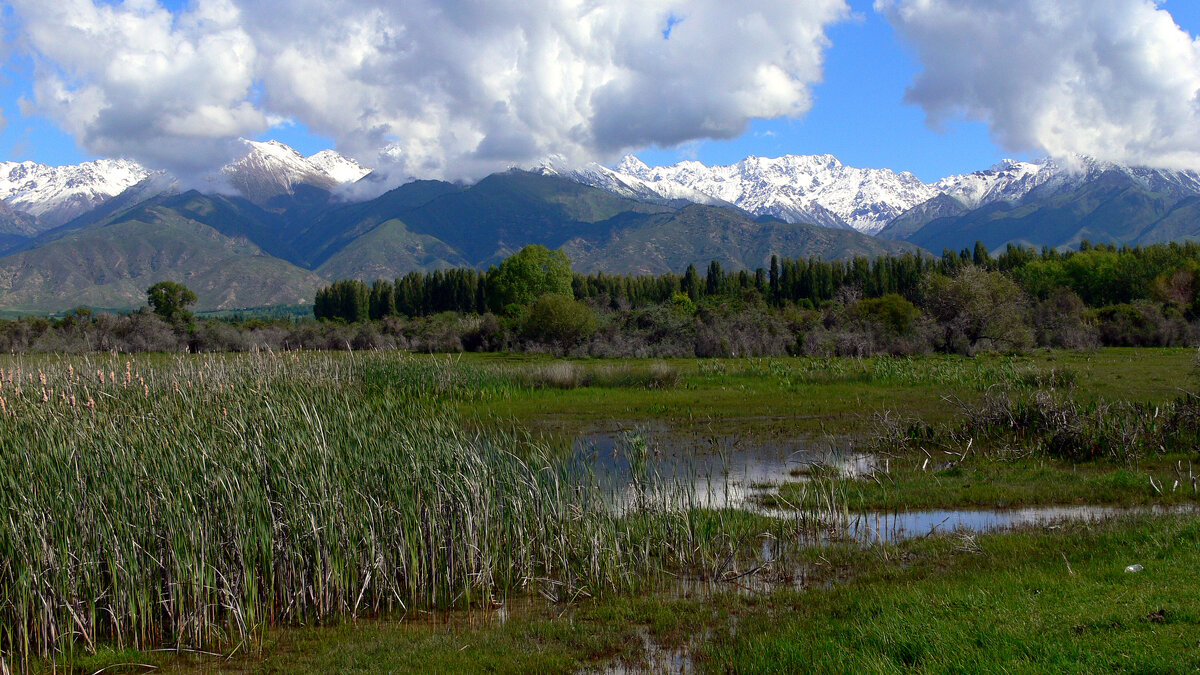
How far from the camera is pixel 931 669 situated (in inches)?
225

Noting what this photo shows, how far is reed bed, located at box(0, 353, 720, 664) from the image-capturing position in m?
7.43

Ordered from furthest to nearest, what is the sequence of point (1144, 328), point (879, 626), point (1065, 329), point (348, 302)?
point (348, 302) → point (1144, 328) → point (1065, 329) → point (879, 626)

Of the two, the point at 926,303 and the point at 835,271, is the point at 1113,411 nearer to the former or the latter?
the point at 926,303

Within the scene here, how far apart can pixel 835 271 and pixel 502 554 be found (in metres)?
98.1

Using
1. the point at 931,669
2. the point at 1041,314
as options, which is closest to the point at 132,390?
the point at 931,669

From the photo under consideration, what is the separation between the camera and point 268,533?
8.10 m

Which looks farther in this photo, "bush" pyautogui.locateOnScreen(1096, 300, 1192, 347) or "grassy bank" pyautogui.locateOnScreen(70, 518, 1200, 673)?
"bush" pyautogui.locateOnScreen(1096, 300, 1192, 347)

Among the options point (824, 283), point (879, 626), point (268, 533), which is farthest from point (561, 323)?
point (824, 283)

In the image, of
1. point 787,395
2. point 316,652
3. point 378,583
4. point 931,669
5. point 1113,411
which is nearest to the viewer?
point 931,669

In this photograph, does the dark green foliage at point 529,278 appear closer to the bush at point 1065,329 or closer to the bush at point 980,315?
the bush at point 980,315

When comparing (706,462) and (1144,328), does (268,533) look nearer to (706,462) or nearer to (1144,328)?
(706,462)

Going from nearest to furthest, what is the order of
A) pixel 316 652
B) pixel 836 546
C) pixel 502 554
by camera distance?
pixel 316 652
pixel 502 554
pixel 836 546

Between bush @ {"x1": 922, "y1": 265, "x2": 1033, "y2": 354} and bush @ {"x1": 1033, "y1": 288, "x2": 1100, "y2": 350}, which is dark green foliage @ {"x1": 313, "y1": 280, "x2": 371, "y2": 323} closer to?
bush @ {"x1": 922, "y1": 265, "x2": 1033, "y2": 354}

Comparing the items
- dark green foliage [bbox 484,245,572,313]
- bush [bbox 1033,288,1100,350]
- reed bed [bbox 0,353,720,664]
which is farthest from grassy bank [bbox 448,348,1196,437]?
dark green foliage [bbox 484,245,572,313]
